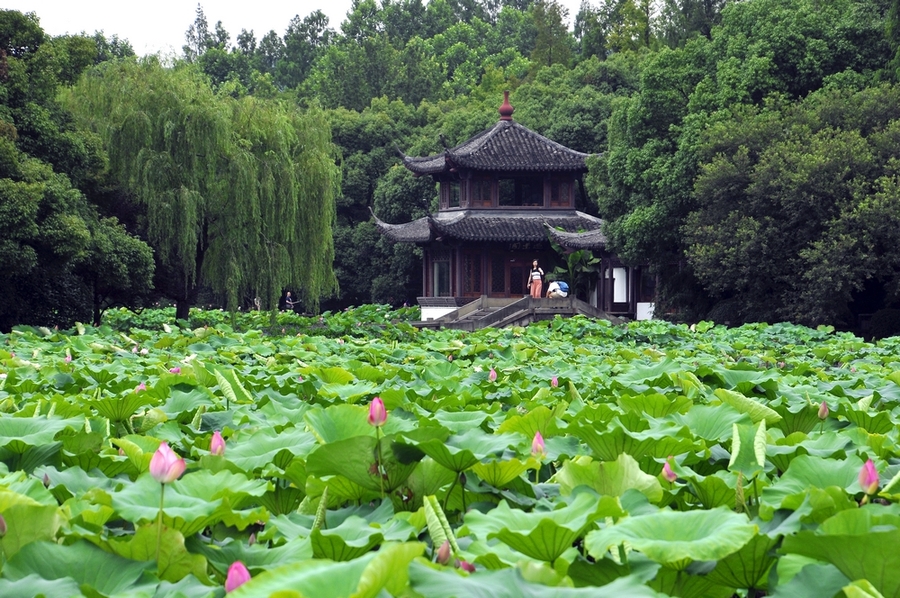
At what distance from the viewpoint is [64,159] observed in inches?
653

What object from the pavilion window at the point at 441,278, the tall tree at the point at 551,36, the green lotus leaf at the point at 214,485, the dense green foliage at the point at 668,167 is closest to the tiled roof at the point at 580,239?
the dense green foliage at the point at 668,167

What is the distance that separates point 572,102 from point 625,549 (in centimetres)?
3415

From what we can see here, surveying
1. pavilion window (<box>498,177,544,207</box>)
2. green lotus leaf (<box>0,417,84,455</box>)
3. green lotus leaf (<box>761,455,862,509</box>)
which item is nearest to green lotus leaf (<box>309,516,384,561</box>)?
green lotus leaf (<box>761,455,862,509</box>)

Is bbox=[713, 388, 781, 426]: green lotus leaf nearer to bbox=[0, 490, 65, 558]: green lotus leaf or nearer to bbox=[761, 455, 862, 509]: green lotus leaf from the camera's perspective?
bbox=[761, 455, 862, 509]: green lotus leaf

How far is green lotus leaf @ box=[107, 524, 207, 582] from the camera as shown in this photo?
1326 millimetres

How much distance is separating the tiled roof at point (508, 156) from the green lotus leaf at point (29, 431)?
2582 centimetres

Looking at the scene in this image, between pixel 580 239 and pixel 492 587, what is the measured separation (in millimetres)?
26340

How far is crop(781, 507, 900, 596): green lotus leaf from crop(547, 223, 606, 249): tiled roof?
25.6 m

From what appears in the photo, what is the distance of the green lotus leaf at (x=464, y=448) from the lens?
1.62 metres

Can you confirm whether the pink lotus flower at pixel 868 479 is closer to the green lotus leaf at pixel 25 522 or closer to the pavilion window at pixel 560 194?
the green lotus leaf at pixel 25 522

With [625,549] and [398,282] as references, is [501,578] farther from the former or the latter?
[398,282]

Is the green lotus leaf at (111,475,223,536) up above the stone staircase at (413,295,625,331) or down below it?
above

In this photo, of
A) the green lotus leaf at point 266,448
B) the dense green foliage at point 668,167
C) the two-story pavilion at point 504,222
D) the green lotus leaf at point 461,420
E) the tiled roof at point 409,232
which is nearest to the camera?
the green lotus leaf at point 266,448

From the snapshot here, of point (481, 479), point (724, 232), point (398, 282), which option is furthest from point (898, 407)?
point (398, 282)
